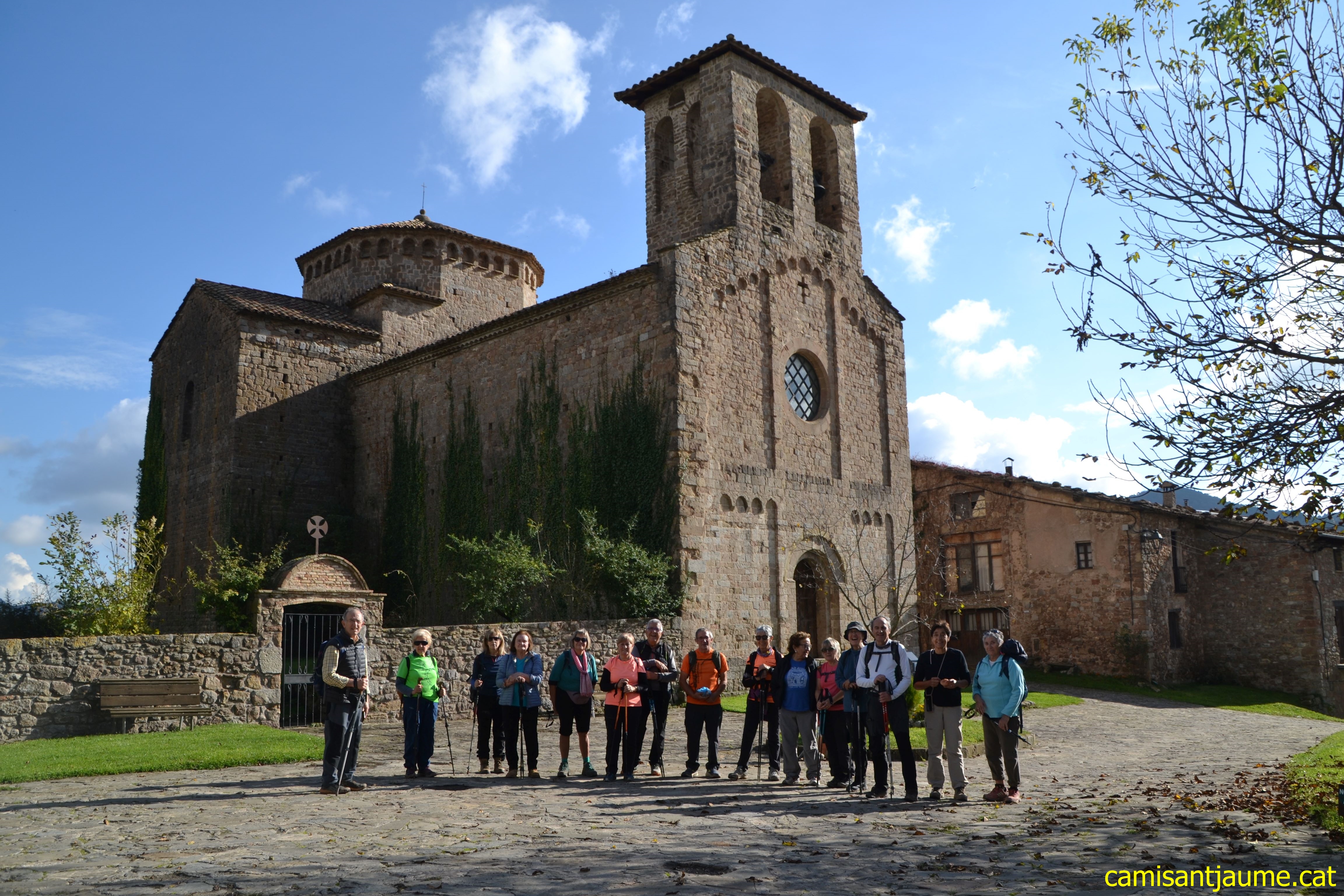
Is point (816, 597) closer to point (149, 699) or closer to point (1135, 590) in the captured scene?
point (1135, 590)

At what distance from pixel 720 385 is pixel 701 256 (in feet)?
8.75

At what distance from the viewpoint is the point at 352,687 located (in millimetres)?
8930

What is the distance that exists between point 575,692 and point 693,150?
15.1 m

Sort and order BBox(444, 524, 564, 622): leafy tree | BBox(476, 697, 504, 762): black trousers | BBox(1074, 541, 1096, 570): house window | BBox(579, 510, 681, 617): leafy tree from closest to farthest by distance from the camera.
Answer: BBox(476, 697, 504, 762): black trousers
BBox(579, 510, 681, 617): leafy tree
BBox(444, 524, 564, 622): leafy tree
BBox(1074, 541, 1096, 570): house window

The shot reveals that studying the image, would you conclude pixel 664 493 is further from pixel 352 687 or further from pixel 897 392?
pixel 352 687

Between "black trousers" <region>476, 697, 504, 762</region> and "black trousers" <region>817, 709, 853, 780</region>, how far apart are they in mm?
3516

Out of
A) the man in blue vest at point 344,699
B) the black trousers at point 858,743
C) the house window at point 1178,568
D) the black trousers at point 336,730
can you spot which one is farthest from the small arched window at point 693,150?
the house window at point 1178,568

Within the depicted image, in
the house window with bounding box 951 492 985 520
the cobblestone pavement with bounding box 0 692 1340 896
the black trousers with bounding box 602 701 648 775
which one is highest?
the house window with bounding box 951 492 985 520

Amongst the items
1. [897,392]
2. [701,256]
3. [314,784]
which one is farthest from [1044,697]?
[314,784]

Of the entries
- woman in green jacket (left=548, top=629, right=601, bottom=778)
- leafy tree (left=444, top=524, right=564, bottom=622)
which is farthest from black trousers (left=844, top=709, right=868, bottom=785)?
leafy tree (left=444, top=524, right=564, bottom=622)

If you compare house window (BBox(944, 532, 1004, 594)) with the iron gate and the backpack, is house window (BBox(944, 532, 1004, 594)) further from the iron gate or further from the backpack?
the backpack

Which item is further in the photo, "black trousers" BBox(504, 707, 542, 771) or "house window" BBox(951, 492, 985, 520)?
"house window" BBox(951, 492, 985, 520)

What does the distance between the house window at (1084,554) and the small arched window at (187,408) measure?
25310 millimetres

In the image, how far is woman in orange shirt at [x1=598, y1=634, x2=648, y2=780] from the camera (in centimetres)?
991
